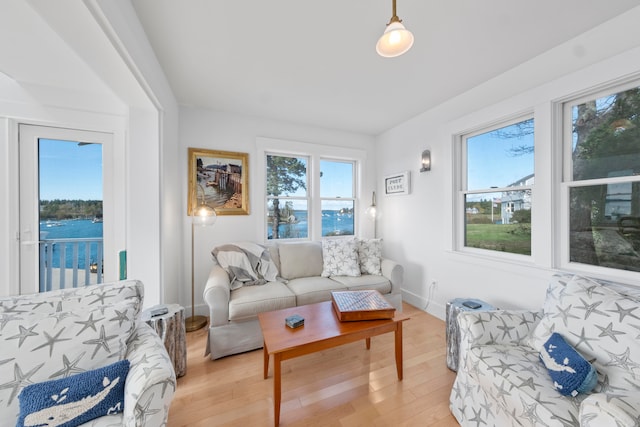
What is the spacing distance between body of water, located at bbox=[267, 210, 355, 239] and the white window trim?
9 centimetres

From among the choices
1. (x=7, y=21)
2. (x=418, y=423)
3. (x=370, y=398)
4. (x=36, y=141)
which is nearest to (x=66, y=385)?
(x=370, y=398)

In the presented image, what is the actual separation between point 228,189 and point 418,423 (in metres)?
2.78

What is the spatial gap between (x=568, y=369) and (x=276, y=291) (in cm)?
194

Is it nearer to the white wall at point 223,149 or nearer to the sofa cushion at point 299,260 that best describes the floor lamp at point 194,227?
the white wall at point 223,149

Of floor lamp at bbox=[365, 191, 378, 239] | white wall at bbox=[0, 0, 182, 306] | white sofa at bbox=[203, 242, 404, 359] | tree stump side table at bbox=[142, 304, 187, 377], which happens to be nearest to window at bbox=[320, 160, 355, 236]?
floor lamp at bbox=[365, 191, 378, 239]

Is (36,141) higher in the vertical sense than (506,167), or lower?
higher

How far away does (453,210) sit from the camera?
103 inches

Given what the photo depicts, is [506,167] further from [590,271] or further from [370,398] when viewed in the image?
[370,398]

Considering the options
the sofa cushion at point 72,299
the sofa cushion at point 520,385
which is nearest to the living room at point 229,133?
the sofa cushion at point 72,299

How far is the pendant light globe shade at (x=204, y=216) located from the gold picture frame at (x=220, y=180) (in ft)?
0.42

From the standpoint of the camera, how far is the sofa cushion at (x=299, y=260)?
2.74 m

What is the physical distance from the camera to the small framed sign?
3.17 m

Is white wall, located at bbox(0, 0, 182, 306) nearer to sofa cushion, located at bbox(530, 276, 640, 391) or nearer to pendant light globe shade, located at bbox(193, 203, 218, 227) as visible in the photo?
pendant light globe shade, located at bbox(193, 203, 218, 227)

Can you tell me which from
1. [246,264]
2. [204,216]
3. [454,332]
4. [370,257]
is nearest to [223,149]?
[204,216]
